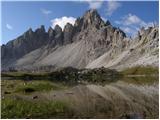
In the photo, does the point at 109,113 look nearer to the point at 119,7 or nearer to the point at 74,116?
the point at 74,116

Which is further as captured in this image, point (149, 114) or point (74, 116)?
point (149, 114)

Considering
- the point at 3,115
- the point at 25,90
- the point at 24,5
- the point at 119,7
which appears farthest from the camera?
the point at 25,90

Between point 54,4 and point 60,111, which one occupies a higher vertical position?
point 54,4

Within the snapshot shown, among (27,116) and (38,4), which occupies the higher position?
(38,4)

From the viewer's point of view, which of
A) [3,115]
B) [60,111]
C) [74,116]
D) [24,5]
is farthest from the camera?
[24,5]

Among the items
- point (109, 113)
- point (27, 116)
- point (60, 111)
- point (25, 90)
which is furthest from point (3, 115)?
point (25, 90)

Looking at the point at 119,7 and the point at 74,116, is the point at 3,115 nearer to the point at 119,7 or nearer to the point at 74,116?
the point at 74,116

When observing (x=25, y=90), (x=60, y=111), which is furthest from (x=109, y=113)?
(x=25, y=90)

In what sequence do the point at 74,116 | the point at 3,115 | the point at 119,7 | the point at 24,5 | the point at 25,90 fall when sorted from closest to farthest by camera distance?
the point at 3,115 < the point at 74,116 < the point at 24,5 < the point at 119,7 < the point at 25,90

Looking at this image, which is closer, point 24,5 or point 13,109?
point 13,109
